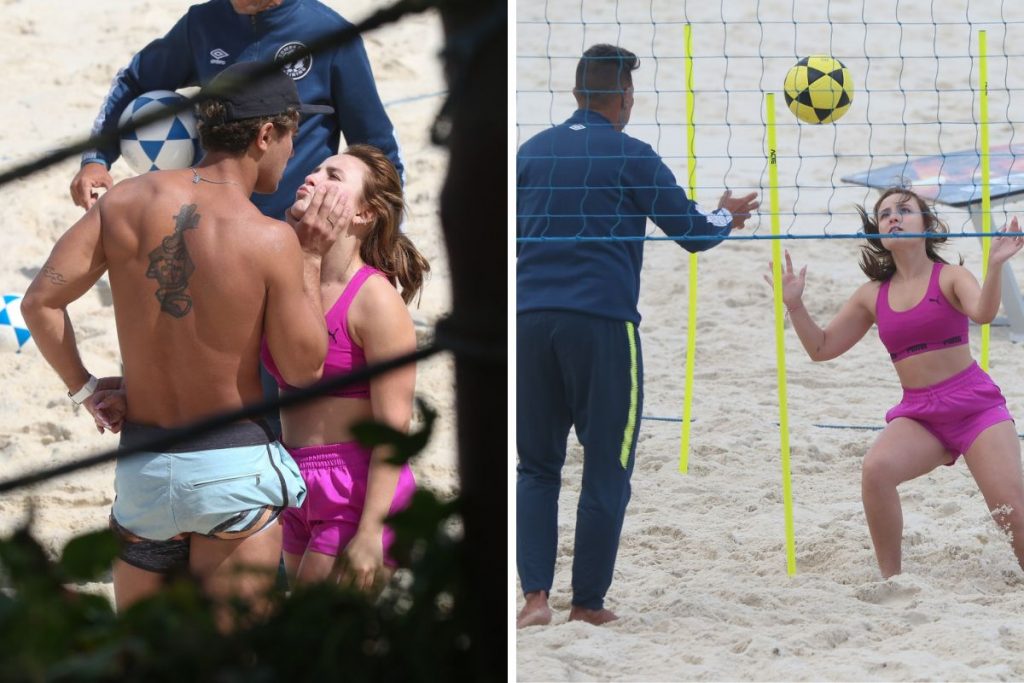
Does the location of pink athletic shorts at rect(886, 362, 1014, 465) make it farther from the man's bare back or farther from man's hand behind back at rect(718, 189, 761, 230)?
the man's bare back

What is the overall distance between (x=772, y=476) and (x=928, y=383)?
3.72 feet

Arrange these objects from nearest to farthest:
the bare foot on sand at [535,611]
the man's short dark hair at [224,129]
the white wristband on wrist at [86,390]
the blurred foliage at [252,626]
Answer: the blurred foliage at [252,626]
the man's short dark hair at [224,129]
the white wristband on wrist at [86,390]
the bare foot on sand at [535,611]

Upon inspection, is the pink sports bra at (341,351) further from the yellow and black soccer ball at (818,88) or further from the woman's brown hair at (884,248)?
the yellow and black soccer ball at (818,88)

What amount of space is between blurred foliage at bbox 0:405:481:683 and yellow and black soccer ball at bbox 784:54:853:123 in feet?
13.0

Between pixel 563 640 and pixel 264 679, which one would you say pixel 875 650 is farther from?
pixel 264 679

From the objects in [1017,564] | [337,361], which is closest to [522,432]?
[337,361]

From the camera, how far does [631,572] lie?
14.1 ft

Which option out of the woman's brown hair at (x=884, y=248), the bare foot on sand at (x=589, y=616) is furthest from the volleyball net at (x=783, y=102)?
the bare foot on sand at (x=589, y=616)

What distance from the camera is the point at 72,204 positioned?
21.0 ft

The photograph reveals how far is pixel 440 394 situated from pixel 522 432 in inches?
59.3

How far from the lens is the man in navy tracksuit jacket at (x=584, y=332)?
375 centimetres

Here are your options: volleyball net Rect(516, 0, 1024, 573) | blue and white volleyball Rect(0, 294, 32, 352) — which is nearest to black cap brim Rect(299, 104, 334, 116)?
volleyball net Rect(516, 0, 1024, 573)

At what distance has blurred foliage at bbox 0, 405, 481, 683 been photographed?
0.94 m

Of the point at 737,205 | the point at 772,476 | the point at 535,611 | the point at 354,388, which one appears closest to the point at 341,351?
the point at 354,388
